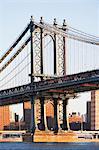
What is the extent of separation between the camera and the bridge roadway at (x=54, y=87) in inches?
4129

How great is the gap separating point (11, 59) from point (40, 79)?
644 cm

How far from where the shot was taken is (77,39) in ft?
371

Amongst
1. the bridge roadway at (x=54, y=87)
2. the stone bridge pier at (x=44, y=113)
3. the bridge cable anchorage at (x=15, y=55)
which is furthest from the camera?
the stone bridge pier at (x=44, y=113)

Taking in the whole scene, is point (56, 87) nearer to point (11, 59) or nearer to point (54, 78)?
point (54, 78)

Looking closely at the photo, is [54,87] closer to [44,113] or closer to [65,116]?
[65,116]

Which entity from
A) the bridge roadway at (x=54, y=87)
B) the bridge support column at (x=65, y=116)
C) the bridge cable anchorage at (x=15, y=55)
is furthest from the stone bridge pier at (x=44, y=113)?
the bridge cable anchorage at (x=15, y=55)

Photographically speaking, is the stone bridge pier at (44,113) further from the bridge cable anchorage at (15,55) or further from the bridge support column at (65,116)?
the bridge cable anchorage at (15,55)

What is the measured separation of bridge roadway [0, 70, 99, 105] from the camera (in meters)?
105

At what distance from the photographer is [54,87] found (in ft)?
370

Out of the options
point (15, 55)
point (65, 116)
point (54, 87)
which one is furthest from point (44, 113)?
point (15, 55)

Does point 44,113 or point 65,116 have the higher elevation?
point 44,113

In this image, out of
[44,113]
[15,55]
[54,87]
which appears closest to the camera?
[54,87]

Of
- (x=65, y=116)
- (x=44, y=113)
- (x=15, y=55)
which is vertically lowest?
(x=65, y=116)

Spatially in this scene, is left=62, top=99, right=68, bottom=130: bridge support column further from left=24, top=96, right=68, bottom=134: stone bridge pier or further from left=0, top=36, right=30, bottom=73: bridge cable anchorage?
left=0, top=36, right=30, bottom=73: bridge cable anchorage
